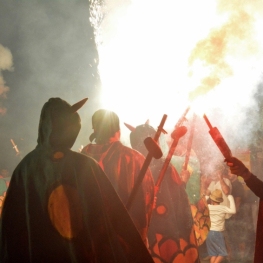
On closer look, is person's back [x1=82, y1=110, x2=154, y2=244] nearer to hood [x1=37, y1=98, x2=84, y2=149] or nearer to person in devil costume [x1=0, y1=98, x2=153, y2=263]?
person in devil costume [x1=0, y1=98, x2=153, y2=263]

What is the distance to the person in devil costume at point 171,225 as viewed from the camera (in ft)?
15.3

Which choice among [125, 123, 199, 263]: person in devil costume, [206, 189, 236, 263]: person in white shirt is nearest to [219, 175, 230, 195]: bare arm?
[206, 189, 236, 263]: person in white shirt

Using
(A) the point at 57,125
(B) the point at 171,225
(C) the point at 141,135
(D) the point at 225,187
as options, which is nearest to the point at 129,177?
(B) the point at 171,225

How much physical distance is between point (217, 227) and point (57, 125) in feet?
19.6

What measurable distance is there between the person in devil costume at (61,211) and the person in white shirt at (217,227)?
17.1 ft

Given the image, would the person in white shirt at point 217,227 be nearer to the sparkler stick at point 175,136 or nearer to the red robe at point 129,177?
the sparkler stick at point 175,136

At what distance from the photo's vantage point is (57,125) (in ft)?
10.0

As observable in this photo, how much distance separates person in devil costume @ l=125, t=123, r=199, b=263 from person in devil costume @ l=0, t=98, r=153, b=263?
185cm

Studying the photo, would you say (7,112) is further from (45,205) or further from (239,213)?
(45,205)

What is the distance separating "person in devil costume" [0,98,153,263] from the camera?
2.76 m

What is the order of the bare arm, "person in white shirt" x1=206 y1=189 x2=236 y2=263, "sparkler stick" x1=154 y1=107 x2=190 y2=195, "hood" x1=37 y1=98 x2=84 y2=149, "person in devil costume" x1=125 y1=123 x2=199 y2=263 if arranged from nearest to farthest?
1. "hood" x1=37 y1=98 x2=84 y2=149
2. "sparkler stick" x1=154 y1=107 x2=190 y2=195
3. "person in devil costume" x1=125 y1=123 x2=199 y2=263
4. "person in white shirt" x1=206 y1=189 x2=236 y2=263
5. the bare arm

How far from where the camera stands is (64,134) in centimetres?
308

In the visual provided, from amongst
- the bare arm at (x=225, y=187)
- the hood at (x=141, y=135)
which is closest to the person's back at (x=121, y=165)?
the hood at (x=141, y=135)

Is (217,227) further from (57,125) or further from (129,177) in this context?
(57,125)
